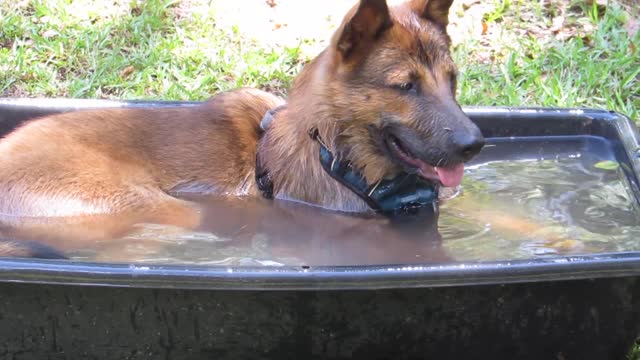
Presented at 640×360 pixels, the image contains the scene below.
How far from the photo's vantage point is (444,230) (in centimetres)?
425

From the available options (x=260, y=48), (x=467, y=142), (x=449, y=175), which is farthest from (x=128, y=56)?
(x=467, y=142)

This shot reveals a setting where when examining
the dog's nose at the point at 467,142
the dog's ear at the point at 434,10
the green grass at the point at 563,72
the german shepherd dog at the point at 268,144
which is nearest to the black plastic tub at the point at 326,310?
the german shepherd dog at the point at 268,144

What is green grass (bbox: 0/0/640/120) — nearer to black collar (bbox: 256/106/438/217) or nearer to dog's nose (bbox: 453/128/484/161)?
black collar (bbox: 256/106/438/217)

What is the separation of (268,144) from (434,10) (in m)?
1.11

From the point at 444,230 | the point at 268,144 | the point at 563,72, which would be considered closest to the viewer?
the point at 444,230

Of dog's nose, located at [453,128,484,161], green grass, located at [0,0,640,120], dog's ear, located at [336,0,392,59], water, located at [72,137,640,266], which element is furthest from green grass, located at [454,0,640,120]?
dog's nose, located at [453,128,484,161]

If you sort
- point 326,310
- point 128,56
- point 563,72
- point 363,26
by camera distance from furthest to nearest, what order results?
1. point 128,56
2. point 563,72
3. point 363,26
4. point 326,310

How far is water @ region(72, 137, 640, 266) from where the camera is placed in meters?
3.95

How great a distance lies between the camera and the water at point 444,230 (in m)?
3.95

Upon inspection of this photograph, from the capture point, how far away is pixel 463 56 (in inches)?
259

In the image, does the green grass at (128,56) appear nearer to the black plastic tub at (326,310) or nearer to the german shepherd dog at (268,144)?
the german shepherd dog at (268,144)

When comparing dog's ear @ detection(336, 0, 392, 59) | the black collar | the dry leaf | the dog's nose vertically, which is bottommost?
the dry leaf

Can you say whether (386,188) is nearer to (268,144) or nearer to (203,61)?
(268,144)

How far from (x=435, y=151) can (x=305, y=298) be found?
1.15m
